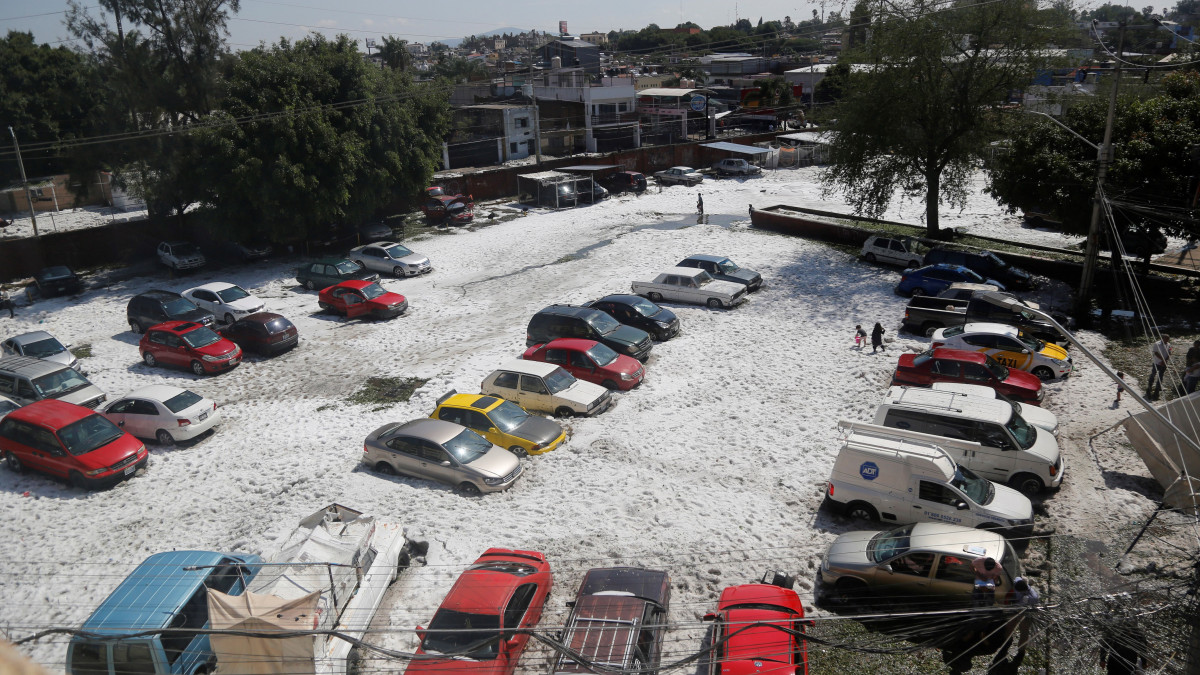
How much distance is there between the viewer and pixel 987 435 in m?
14.1

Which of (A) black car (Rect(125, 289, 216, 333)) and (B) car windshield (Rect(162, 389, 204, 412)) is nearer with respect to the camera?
(B) car windshield (Rect(162, 389, 204, 412))

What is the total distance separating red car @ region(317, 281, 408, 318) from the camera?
26219 mm

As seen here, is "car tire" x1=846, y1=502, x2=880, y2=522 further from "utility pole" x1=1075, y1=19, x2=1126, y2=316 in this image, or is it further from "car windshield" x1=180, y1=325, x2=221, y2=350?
"car windshield" x1=180, y1=325, x2=221, y2=350

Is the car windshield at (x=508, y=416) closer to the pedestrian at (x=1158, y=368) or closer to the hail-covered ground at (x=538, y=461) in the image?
the hail-covered ground at (x=538, y=461)

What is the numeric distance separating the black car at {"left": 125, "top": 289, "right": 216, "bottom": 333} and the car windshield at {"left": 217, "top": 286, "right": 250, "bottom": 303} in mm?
820

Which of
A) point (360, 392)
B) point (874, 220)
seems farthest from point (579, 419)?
point (874, 220)

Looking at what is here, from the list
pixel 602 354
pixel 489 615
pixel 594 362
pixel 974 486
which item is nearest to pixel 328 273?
pixel 602 354

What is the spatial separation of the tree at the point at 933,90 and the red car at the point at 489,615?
2620 cm

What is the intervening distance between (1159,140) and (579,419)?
1988 cm

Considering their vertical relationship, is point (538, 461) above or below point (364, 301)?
below

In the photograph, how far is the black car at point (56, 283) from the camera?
30078 millimetres

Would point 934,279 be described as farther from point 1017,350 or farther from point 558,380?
point 558,380

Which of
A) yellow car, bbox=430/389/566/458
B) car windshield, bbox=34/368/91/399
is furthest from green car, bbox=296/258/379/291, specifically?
yellow car, bbox=430/389/566/458

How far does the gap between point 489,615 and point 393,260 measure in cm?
2364
